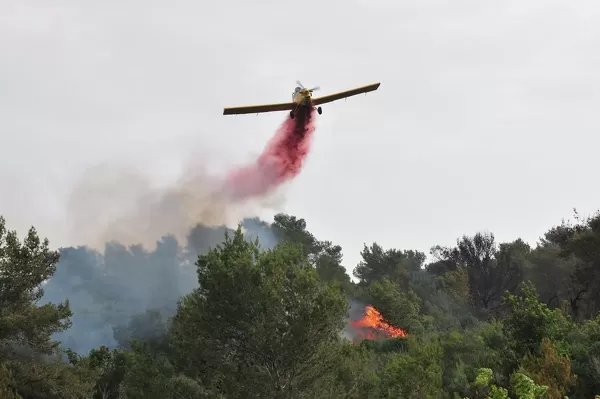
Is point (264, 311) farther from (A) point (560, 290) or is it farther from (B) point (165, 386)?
(A) point (560, 290)

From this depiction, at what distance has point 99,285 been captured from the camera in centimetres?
10862

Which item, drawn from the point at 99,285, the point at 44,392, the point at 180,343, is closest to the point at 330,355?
the point at 180,343

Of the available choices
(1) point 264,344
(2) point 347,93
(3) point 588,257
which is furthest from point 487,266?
(1) point 264,344

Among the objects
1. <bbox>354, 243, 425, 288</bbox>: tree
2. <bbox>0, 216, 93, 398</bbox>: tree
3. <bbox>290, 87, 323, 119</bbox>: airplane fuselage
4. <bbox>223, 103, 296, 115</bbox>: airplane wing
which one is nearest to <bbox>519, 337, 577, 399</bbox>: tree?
<bbox>0, 216, 93, 398</bbox>: tree

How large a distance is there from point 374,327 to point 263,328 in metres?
64.6

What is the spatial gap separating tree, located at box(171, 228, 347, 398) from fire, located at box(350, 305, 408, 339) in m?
55.3

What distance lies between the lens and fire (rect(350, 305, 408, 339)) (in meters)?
85.0

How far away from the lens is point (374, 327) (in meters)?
90.2

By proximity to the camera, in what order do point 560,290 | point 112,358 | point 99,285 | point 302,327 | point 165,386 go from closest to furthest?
1. point 302,327
2. point 165,386
3. point 112,358
4. point 560,290
5. point 99,285

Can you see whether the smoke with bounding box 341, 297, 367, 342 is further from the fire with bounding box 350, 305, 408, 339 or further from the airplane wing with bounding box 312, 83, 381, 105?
the airplane wing with bounding box 312, 83, 381, 105

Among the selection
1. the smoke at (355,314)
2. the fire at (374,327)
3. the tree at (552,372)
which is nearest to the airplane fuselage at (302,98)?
the tree at (552,372)

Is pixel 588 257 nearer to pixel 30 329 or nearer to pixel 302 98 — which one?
pixel 302 98

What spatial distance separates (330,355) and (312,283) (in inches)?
162

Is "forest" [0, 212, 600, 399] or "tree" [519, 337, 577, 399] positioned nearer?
"tree" [519, 337, 577, 399]
